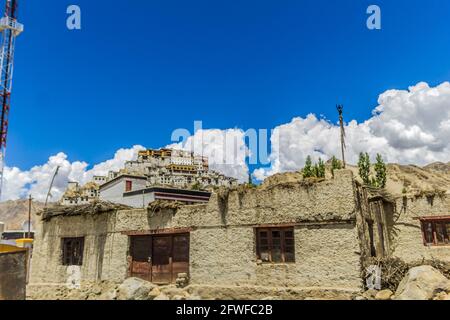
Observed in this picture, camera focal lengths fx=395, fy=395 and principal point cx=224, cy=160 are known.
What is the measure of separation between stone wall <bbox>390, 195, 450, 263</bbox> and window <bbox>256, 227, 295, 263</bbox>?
24.1 ft

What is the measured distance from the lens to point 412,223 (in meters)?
18.5

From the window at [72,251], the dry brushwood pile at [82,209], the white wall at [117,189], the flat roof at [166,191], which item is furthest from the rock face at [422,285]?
the white wall at [117,189]

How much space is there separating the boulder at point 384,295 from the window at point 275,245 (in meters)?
2.82

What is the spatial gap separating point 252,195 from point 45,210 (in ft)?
34.9

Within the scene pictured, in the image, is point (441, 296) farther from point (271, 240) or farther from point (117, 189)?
point (117, 189)

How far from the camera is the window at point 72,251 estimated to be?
17.8m

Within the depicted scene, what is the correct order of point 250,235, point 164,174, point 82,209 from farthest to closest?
point 164,174, point 82,209, point 250,235

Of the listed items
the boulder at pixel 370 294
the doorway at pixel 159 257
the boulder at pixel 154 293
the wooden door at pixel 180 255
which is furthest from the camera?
the doorway at pixel 159 257

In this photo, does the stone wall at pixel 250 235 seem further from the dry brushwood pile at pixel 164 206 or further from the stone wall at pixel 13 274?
the stone wall at pixel 13 274

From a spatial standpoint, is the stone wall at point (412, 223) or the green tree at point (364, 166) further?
the green tree at point (364, 166)

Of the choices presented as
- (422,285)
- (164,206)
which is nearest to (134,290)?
(164,206)

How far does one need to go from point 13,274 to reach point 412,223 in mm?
17005

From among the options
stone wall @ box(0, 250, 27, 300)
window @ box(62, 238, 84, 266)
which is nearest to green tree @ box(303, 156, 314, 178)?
window @ box(62, 238, 84, 266)
